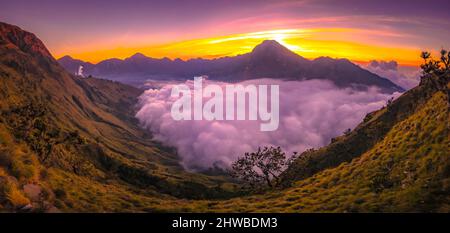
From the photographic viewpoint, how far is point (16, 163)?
2464 cm

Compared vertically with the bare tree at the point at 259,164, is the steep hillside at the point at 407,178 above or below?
above

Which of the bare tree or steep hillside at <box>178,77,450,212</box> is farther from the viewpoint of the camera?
the bare tree

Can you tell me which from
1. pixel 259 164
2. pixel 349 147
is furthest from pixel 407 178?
pixel 349 147

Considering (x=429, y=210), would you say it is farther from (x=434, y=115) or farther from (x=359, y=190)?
(x=434, y=115)

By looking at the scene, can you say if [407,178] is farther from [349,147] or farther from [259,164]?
[349,147]

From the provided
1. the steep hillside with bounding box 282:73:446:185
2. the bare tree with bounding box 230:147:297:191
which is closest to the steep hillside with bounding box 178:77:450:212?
the bare tree with bounding box 230:147:297:191

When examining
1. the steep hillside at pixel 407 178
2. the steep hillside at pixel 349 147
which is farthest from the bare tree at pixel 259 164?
the steep hillside at pixel 407 178

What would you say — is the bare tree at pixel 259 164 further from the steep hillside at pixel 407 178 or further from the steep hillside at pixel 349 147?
the steep hillside at pixel 407 178

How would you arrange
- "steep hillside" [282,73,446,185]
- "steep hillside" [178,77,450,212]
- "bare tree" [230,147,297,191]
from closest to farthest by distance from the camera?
"steep hillside" [178,77,450,212] → "bare tree" [230,147,297,191] → "steep hillside" [282,73,446,185]

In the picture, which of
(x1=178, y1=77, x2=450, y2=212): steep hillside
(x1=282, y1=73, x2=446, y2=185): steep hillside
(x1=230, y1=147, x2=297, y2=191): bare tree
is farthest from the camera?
(x1=282, y1=73, x2=446, y2=185): steep hillside

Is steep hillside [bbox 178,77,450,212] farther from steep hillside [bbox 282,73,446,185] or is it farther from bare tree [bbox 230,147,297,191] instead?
steep hillside [bbox 282,73,446,185]

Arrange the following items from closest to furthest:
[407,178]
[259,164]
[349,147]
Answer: [407,178] < [259,164] < [349,147]
